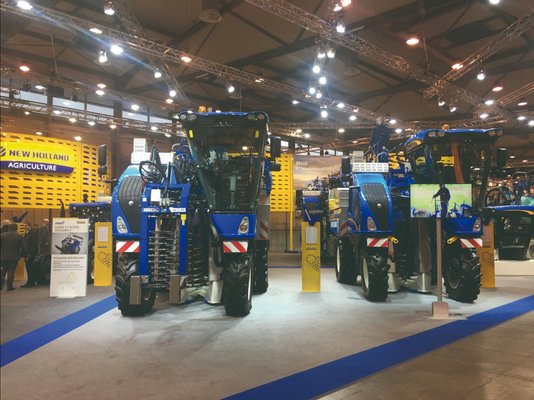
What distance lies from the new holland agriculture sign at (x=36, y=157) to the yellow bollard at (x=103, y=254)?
23.6 ft

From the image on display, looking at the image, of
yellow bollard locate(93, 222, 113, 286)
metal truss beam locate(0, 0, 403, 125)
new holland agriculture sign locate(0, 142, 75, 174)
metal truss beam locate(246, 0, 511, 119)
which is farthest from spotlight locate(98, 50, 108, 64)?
new holland agriculture sign locate(0, 142, 75, 174)

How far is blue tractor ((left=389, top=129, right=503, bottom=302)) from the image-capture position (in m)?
6.57

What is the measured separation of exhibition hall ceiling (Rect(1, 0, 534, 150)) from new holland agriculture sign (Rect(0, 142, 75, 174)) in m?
6.76

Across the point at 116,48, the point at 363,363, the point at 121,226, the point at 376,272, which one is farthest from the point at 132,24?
the point at 363,363

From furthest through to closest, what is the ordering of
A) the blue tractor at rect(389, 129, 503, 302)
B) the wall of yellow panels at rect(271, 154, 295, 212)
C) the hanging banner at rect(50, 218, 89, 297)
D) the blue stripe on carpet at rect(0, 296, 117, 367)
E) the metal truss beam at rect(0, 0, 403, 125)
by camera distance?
the wall of yellow panels at rect(271, 154, 295, 212) → the metal truss beam at rect(0, 0, 403, 125) → the hanging banner at rect(50, 218, 89, 297) → the blue tractor at rect(389, 129, 503, 302) → the blue stripe on carpet at rect(0, 296, 117, 367)

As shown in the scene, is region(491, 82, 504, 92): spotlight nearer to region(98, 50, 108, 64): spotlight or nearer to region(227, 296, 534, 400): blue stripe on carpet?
region(227, 296, 534, 400): blue stripe on carpet

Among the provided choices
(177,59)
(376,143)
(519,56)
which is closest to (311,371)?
(376,143)

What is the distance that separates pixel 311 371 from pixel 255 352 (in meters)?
0.75

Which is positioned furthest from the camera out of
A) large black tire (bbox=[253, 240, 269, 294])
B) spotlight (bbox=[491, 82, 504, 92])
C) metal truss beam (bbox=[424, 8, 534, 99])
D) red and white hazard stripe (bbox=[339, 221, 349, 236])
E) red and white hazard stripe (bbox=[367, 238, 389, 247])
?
spotlight (bbox=[491, 82, 504, 92])

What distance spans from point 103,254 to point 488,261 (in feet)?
25.9

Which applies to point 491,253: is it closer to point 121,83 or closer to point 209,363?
point 209,363

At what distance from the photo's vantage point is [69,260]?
23.4 feet

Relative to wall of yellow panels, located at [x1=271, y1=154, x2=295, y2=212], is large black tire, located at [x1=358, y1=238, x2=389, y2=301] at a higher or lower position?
lower

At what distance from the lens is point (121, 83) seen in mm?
14086
